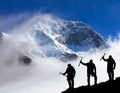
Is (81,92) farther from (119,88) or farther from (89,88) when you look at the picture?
(119,88)

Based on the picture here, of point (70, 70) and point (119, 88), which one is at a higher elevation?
point (70, 70)

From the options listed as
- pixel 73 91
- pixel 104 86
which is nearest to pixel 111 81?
pixel 104 86

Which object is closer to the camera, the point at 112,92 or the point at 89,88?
the point at 112,92

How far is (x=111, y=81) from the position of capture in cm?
5641

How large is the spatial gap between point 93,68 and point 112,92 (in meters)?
4.92

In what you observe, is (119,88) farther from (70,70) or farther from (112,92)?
(70,70)

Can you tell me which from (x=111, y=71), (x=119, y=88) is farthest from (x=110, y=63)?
(x=119, y=88)

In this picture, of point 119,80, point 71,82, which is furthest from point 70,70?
point 119,80

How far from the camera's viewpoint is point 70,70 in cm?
5850

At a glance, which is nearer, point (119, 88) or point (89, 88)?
point (119, 88)

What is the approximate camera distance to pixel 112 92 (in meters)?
53.3

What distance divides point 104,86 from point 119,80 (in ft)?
5.68

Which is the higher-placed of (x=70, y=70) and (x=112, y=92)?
(x=70, y=70)

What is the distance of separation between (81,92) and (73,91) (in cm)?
191
